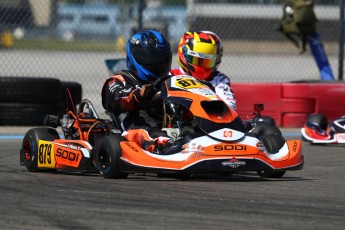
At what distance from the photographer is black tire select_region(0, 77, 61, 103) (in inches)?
438

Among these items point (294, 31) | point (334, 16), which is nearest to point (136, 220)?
point (294, 31)

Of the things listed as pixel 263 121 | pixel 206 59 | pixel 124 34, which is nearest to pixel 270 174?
pixel 263 121

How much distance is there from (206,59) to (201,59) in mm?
46

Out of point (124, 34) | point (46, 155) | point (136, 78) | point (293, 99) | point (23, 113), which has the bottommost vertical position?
point (124, 34)

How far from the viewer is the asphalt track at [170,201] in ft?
16.0

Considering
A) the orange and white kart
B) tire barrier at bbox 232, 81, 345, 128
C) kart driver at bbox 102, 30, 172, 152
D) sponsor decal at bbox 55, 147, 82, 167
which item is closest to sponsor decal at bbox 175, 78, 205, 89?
the orange and white kart

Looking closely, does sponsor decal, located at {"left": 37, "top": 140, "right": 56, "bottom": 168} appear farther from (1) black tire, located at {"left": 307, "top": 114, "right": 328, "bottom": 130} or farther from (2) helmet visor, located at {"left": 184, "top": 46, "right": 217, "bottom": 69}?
(1) black tire, located at {"left": 307, "top": 114, "right": 328, "bottom": 130}

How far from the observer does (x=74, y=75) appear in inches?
811

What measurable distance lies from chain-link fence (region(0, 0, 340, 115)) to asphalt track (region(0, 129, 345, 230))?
6.22 meters

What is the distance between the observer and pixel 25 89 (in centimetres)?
1115

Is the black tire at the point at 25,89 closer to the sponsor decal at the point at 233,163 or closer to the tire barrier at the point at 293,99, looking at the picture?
the tire barrier at the point at 293,99

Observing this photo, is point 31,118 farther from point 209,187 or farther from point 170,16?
point 170,16

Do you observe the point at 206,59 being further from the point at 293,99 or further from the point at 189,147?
the point at 293,99

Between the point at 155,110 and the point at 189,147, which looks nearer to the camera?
the point at 189,147
